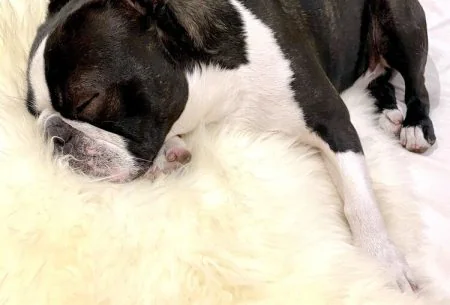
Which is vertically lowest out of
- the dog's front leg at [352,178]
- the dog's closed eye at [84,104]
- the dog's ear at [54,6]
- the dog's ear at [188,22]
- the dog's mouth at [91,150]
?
the dog's front leg at [352,178]

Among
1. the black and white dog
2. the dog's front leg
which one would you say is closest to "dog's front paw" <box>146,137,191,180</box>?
the black and white dog

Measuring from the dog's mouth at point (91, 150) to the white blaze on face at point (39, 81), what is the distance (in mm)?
21

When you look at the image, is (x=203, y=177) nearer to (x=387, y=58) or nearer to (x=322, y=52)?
(x=322, y=52)

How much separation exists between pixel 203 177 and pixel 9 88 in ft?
1.39

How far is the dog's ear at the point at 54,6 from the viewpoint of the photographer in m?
1.39

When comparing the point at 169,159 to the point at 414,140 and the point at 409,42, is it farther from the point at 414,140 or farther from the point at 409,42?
the point at 409,42

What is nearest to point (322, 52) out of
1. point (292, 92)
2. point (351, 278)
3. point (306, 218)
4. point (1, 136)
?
point (292, 92)

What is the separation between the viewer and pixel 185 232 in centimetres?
115

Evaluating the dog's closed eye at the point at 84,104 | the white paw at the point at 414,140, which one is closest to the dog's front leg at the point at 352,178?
the white paw at the point at 414,140

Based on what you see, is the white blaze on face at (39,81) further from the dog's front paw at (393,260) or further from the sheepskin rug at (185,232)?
the dog's front paw at (393,260)

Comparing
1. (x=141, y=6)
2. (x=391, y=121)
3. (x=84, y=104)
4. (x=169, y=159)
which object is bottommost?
(x=391, y=121)

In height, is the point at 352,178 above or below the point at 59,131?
below

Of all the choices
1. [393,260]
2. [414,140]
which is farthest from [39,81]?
[414,140]

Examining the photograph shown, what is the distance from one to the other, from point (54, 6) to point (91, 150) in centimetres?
34
